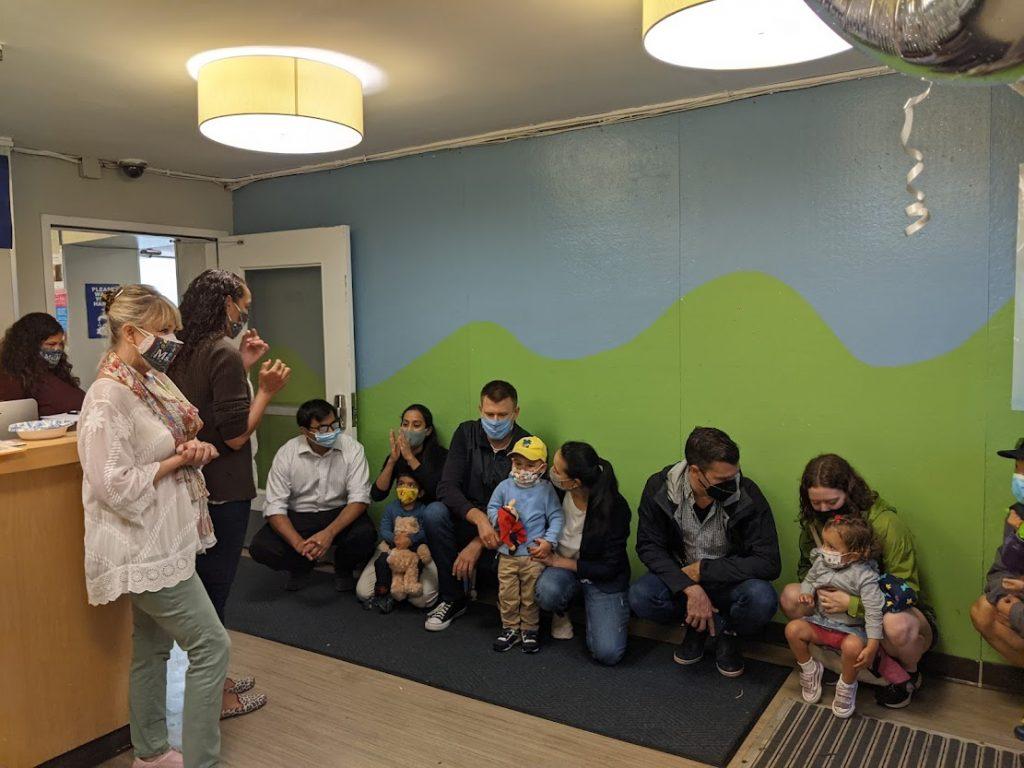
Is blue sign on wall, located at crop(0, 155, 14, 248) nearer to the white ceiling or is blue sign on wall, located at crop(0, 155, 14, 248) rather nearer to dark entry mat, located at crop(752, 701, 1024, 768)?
the white ceiling

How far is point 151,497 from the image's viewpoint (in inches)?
78.9

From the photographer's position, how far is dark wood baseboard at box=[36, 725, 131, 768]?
230 cm

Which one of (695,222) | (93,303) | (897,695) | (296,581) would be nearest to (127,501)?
(296,581)

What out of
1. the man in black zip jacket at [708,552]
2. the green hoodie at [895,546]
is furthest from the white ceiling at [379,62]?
the green hoodie at [895,546]

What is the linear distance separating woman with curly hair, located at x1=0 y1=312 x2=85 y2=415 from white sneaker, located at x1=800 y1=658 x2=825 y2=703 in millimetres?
3246

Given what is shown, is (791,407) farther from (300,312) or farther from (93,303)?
(93,303)

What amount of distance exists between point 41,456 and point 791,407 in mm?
2629

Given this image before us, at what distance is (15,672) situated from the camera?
2.14 metres

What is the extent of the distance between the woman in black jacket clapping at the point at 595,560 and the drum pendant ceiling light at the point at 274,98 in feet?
5.12

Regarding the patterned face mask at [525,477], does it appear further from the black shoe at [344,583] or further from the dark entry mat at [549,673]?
the black shoe at [344,583]

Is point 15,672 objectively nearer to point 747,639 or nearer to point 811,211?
point 747,639

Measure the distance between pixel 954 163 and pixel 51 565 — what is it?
3224 millimetres

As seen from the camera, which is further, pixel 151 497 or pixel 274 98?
pixel 274 98

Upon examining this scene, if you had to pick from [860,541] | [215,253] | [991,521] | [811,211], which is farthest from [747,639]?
[215,253]
